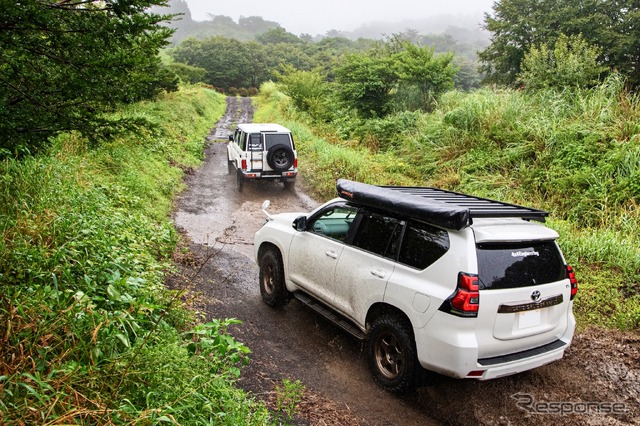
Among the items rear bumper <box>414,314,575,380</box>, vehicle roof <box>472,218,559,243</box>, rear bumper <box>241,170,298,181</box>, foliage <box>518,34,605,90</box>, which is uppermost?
foliage <box>518,34,605,90</box>

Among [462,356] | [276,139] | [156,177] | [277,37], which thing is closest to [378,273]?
[462,356]

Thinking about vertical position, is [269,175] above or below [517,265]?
below

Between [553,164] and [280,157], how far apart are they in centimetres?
701

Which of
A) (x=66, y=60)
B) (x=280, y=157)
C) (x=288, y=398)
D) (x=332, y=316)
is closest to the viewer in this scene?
(x=288, y=398)

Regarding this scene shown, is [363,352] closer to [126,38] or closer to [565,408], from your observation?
[565,408]

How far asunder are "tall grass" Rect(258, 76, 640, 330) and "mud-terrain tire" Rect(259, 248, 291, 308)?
12.5 feet

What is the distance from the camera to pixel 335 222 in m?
5.11

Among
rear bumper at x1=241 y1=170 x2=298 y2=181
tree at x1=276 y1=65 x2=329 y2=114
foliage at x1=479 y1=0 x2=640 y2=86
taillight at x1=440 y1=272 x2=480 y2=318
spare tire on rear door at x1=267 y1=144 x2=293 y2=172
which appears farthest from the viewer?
tree at x1=276 y1=65 x2=329 y2=114

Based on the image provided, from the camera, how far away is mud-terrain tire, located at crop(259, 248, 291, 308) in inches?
219

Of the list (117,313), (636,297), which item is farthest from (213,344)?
(636,297)

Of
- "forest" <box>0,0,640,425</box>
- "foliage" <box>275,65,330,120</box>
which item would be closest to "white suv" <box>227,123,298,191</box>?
"forest" <box>0,0,640,425</box>

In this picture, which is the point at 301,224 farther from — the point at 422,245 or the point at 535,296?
the point at 535,296

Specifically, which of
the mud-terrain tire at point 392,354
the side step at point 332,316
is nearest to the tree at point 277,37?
the side step at point 332,316
